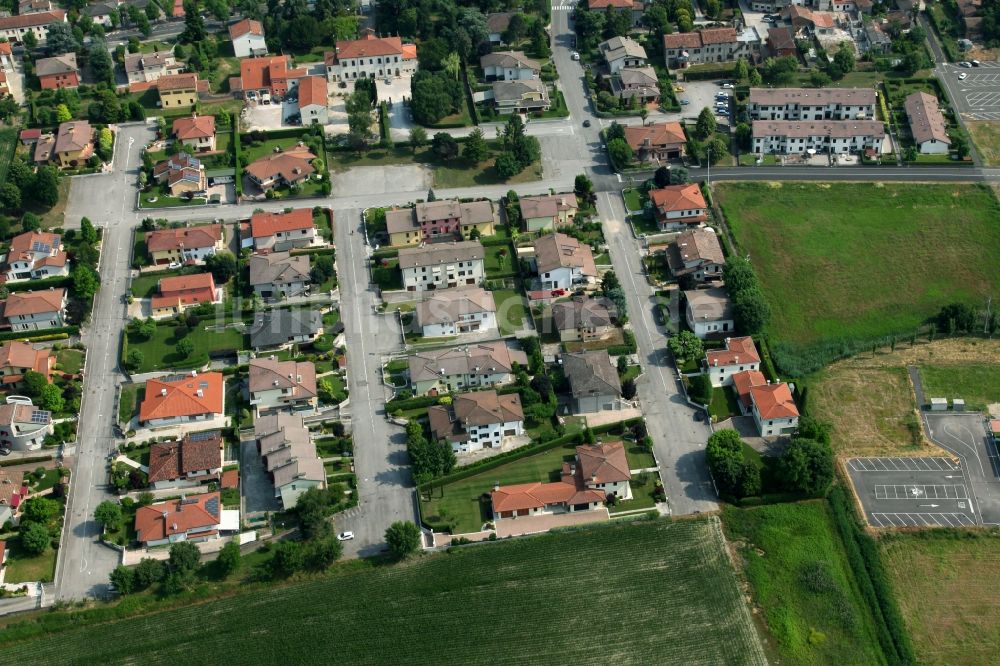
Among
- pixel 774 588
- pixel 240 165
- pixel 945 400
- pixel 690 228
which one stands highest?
pixel 240 165

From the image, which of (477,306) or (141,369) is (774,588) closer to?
(477,306)

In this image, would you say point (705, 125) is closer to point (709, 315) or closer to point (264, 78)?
Result: point (709, 315)

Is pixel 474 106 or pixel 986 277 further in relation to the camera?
pixel 474 106

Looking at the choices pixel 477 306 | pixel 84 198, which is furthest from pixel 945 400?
pixel 84 198

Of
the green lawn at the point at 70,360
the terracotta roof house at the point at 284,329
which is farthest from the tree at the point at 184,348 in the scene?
the green lawn at the point at 70,360

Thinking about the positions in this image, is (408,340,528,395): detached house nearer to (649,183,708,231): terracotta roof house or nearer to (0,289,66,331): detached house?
(649,183,708,231): terracotta roof house

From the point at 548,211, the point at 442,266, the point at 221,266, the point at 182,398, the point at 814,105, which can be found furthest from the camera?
the point at 814,105

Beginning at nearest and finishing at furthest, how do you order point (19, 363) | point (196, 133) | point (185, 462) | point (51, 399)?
point (185, 462) < point (51, 399) < point (19, 363) < point (196, 133)

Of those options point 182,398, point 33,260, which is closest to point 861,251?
point 182,398
